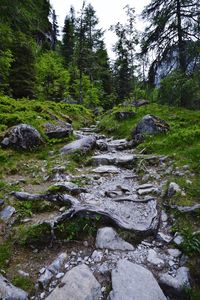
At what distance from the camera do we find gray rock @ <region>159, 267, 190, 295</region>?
2.99m

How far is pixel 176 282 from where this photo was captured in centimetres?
305

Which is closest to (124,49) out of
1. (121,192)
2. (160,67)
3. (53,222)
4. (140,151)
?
(160,67)

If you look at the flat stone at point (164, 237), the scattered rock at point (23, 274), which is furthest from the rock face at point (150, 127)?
the scattered rock at point (23, 274)

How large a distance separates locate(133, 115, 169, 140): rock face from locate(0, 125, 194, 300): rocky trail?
12.0 ft

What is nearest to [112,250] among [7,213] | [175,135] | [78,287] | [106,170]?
[78,287]

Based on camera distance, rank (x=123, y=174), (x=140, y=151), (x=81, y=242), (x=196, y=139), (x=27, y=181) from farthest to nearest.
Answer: (x=140, y=151) < (x=196, y=139) < (x=123, y=174) < (x=27, y=181) < (x=81, y=242)

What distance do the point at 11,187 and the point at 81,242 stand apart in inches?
99.8

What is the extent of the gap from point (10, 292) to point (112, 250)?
1.48 meters

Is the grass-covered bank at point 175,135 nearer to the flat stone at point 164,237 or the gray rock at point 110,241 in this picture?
the flat stone at point 164,237

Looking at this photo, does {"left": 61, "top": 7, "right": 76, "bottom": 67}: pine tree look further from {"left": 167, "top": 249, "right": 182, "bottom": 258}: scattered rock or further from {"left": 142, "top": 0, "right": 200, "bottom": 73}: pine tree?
{"left": 167, "top": 249, "right": 182, "bottom": 258}: scattered rock

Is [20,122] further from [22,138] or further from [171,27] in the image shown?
[171,27]

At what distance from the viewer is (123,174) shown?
6.77 m

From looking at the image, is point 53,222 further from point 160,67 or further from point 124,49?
point 124,49

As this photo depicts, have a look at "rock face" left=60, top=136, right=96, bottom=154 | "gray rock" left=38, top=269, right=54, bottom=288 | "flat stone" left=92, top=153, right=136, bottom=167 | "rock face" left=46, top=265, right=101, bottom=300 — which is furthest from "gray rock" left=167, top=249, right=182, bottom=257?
"rock face" left=60, top=136, right=96, bottom=154
